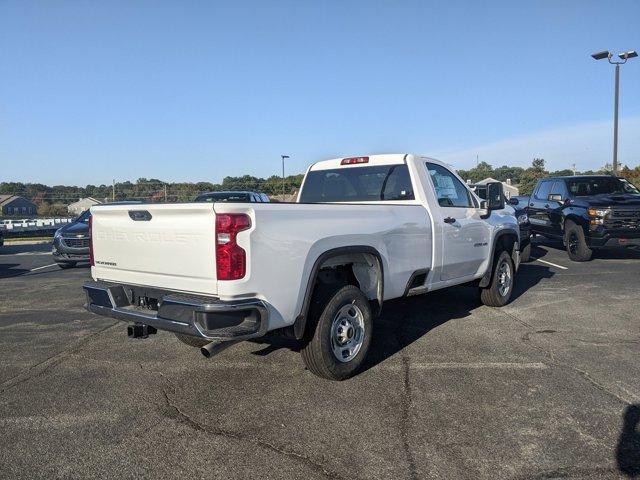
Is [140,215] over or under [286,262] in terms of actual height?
over

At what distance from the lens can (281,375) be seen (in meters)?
4.53

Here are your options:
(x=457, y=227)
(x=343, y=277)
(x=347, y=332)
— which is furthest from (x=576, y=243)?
(x=347, y=332)

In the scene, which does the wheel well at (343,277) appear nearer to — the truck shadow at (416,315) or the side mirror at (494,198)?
the truck shadow at (416,315)

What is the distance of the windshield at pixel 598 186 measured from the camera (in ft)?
40.5

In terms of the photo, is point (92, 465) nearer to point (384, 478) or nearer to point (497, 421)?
point (384, 478)

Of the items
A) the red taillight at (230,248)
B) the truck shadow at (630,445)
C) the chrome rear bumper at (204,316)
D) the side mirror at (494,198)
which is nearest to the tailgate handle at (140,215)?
the chrome rear bumper at (204,316)

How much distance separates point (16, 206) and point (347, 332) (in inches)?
1575

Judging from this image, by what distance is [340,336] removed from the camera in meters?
4.37

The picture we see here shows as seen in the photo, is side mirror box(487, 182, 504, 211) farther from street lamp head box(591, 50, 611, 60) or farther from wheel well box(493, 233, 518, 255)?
street lamp head box(591, 50, 611, 60)

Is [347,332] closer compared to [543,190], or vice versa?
[347,332]

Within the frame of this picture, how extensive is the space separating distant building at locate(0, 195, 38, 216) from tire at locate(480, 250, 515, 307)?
3596cm

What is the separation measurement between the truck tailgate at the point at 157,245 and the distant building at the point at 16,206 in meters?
35.8

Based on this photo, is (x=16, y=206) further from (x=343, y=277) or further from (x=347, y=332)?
(x=347, y=332)

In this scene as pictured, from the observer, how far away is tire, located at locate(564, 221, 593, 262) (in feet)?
37.7
